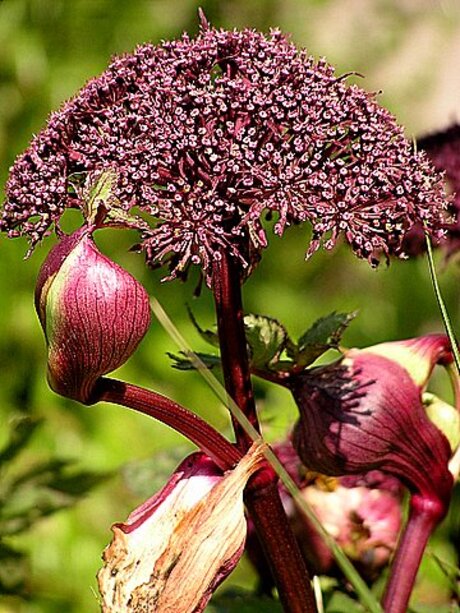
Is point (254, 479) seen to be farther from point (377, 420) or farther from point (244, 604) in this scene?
point (244, 604)

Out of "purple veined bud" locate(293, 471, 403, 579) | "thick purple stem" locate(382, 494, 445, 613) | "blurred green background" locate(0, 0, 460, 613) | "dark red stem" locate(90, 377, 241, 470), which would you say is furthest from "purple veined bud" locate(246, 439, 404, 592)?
"blurred green background" locate(0, 0, 460, 613)

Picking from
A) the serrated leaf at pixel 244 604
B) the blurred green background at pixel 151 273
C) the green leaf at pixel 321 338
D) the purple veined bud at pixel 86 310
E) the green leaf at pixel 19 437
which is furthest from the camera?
the blurred green background at pixel 151 273

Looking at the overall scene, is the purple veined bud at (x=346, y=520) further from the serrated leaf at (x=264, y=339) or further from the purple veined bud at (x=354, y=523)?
the serrated leaf at (x=264, y=339)

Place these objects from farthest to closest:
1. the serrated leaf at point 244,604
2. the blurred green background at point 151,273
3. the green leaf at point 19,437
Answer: the blurred green background at point 151,273 → the green leaf at point 19,437 → the serrated leaf at point 244,604

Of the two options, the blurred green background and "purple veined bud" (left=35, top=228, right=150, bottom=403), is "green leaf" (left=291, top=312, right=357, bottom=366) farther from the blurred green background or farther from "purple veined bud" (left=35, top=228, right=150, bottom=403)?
the blurred green background

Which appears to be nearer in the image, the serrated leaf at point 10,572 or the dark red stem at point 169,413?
the dark red stem at point 169,413

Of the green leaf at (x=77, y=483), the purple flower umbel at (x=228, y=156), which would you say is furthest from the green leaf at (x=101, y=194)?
the green leaf at (x=77, y=483)
